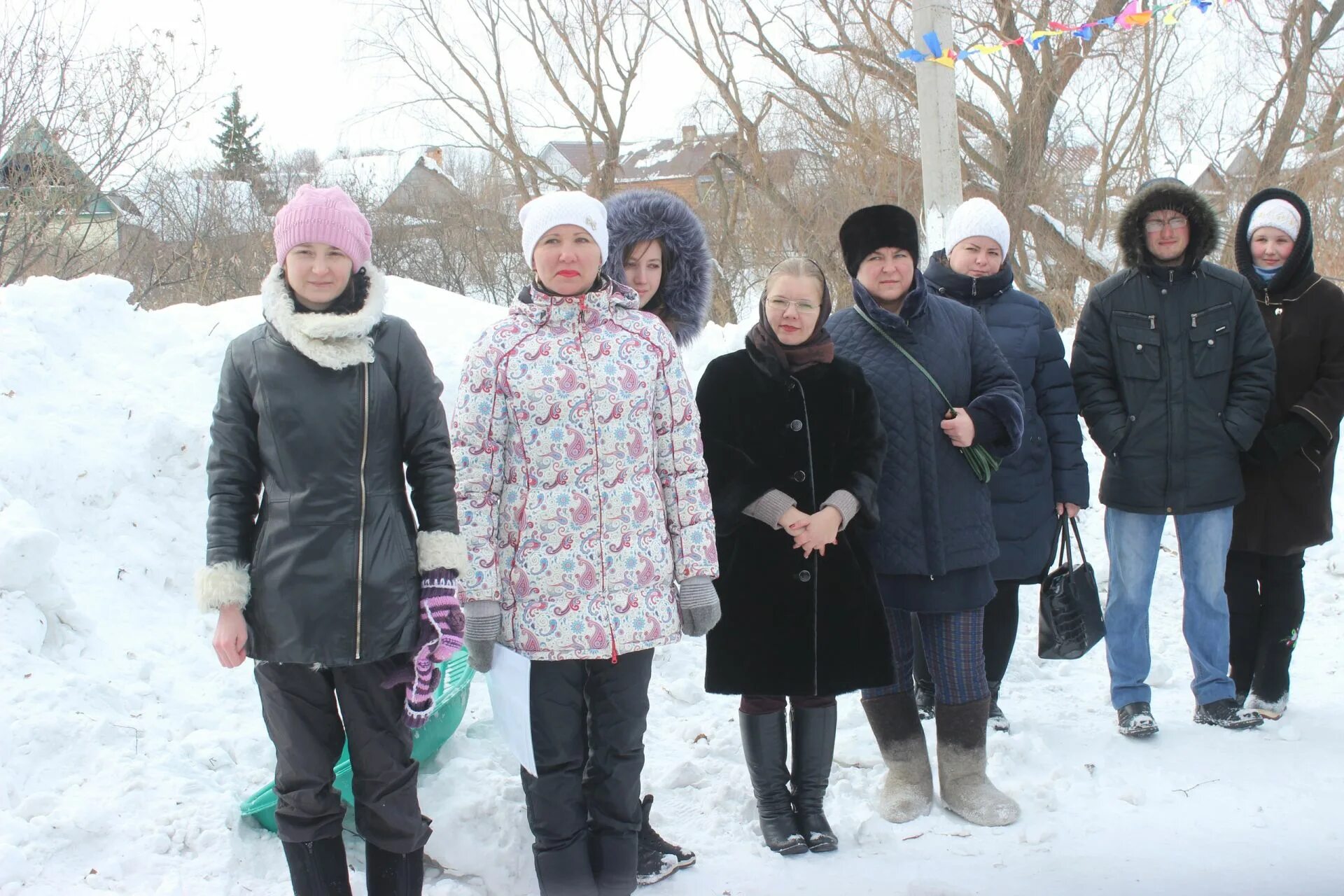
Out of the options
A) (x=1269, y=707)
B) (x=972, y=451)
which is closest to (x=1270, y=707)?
(x=1269, y=707)

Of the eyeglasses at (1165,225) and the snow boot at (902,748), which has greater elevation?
the eyeglasses at (1165,225)

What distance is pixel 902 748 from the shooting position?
338 cm

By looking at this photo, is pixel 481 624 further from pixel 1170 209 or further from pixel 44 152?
pixel 44 152

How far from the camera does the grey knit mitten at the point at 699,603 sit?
2.77 metres

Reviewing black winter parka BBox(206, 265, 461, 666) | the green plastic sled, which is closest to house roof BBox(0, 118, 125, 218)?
the green plastic sled

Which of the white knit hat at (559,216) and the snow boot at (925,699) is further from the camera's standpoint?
the snow boot at (925,699)

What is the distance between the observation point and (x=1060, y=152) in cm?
1384

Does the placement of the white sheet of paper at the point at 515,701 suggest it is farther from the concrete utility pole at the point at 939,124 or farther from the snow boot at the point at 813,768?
the concrete utility pole at the point at 939,124

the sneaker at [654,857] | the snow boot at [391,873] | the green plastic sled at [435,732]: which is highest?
the green plastic sled at [435,732]

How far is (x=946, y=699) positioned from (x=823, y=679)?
0.54 m

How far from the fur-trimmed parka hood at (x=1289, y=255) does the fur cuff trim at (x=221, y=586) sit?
380cm

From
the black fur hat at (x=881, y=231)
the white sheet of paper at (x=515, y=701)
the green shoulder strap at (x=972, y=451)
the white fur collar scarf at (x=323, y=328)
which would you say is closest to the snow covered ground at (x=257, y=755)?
the white sheet of paper at (x=515, y=701)

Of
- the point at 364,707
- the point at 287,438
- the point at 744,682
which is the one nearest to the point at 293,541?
the point at 287,438

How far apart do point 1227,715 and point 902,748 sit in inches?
57.1
